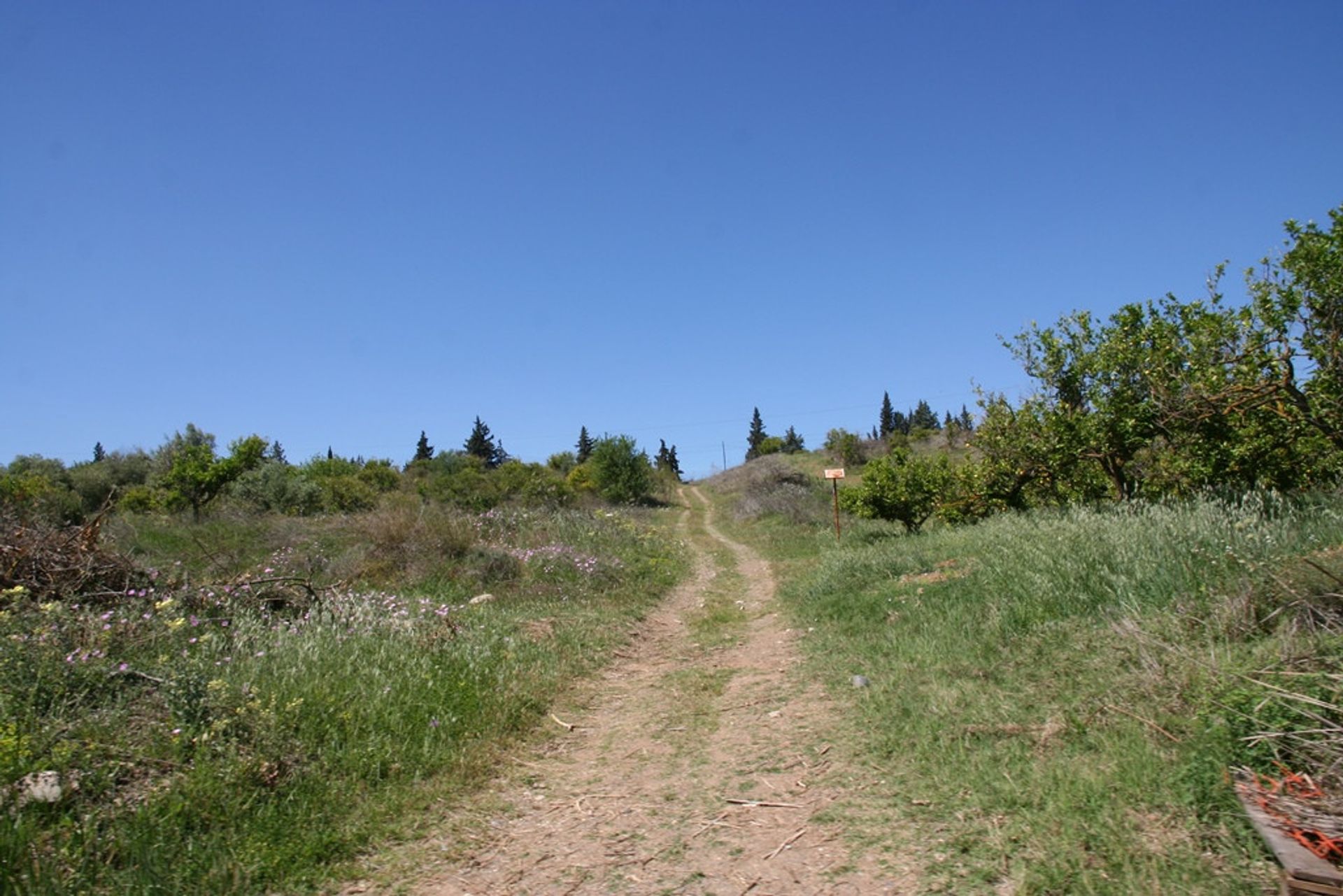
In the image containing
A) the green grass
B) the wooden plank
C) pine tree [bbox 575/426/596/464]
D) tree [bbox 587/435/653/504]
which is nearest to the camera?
the wooden plank

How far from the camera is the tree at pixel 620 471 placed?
140 ft

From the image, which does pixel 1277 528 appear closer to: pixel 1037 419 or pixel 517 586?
pixel 1037 419

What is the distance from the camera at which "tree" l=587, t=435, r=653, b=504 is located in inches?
1686

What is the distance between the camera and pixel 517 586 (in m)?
11.2

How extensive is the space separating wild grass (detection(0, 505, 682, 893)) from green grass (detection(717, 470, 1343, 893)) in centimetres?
271

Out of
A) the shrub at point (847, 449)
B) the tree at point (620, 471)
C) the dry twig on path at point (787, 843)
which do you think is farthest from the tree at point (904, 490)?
the shrub at point (847, 449)

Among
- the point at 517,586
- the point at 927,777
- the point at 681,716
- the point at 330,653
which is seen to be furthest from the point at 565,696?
the point at 517,586

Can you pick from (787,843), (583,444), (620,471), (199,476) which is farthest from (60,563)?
(583,444)

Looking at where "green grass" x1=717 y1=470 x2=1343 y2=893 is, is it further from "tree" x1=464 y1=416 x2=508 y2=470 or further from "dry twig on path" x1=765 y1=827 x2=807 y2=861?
"tree" x1=464 y1=416 x2=508 y2=470

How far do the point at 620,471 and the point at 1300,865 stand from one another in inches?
1623

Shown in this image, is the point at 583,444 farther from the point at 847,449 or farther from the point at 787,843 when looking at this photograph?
the point at 787,843

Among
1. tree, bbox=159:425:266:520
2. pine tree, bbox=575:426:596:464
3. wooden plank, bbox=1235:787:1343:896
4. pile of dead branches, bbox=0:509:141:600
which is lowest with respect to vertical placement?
wooden plank, bbox=1235:787:1343:896

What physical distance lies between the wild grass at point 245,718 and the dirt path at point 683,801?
539mm

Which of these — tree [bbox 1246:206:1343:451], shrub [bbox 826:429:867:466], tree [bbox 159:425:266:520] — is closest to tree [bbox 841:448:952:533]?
tree [bbox 1246:206:1343:451]
